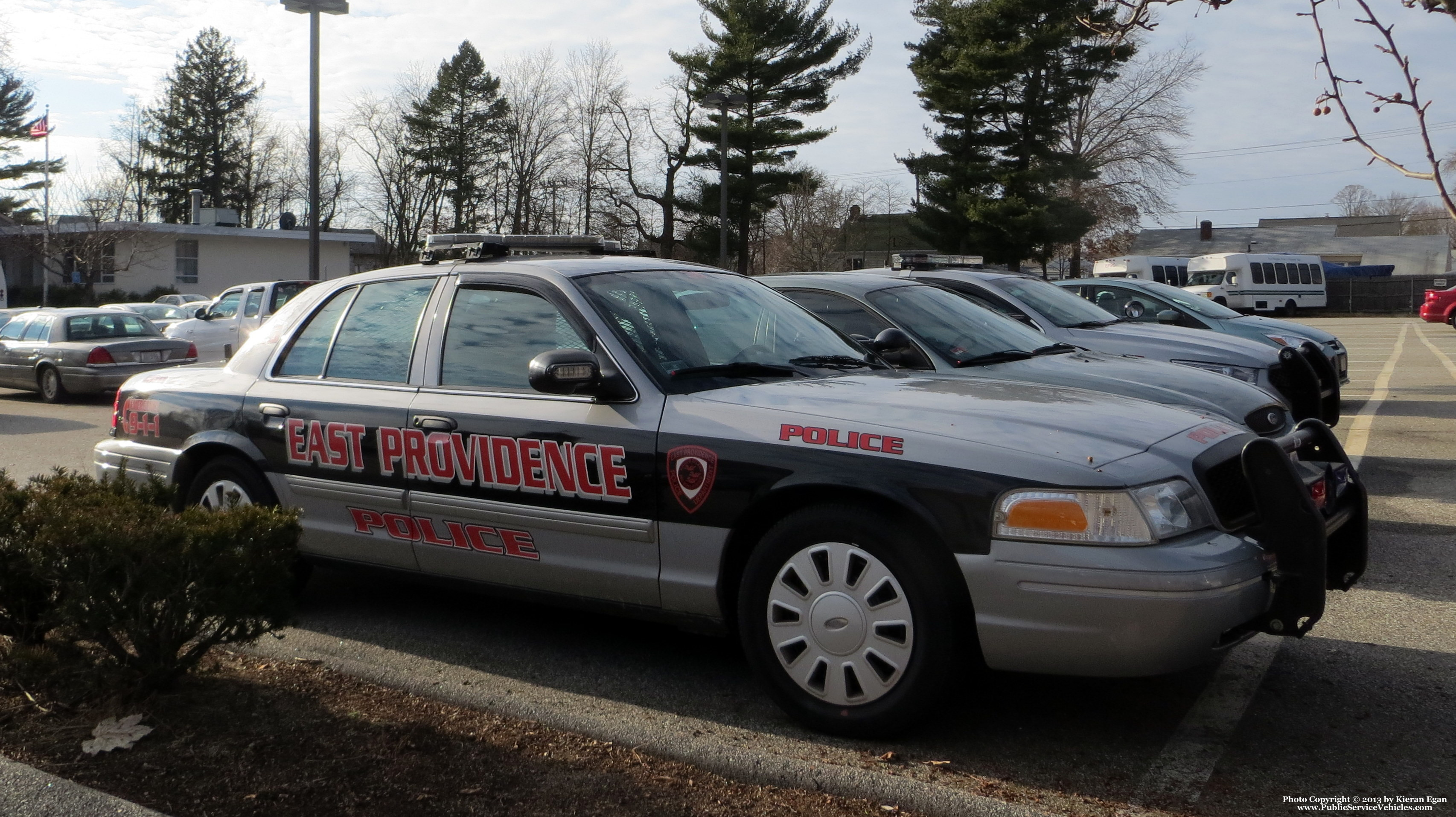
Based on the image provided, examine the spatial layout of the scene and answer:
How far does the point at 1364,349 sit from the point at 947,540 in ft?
78.2

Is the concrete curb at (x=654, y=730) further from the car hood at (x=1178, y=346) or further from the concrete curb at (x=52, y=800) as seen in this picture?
the car hood at (x=1178, y=346)

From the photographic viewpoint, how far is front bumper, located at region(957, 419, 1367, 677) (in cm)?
338

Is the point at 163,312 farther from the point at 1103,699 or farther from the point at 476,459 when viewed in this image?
the point at 1103,699

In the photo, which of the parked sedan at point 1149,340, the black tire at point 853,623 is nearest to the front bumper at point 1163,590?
the black tire at point 853,623

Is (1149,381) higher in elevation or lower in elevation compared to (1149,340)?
lower

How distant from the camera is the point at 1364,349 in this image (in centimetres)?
2408

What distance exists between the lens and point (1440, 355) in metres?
21.9

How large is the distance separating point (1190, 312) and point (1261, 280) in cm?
3795

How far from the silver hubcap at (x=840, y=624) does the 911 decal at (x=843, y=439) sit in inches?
12.2

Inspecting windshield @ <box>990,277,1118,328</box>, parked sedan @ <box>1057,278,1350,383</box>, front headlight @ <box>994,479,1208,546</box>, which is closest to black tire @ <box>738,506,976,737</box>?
front headlight @ <box>994,479,1208,546</box>

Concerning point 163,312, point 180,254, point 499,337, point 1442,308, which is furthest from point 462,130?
point 499,337

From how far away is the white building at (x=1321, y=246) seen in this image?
259ft

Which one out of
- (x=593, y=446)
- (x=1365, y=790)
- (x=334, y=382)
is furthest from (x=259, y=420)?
(x=1365, y=790)

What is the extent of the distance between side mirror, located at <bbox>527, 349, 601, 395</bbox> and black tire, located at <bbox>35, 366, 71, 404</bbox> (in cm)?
1595
